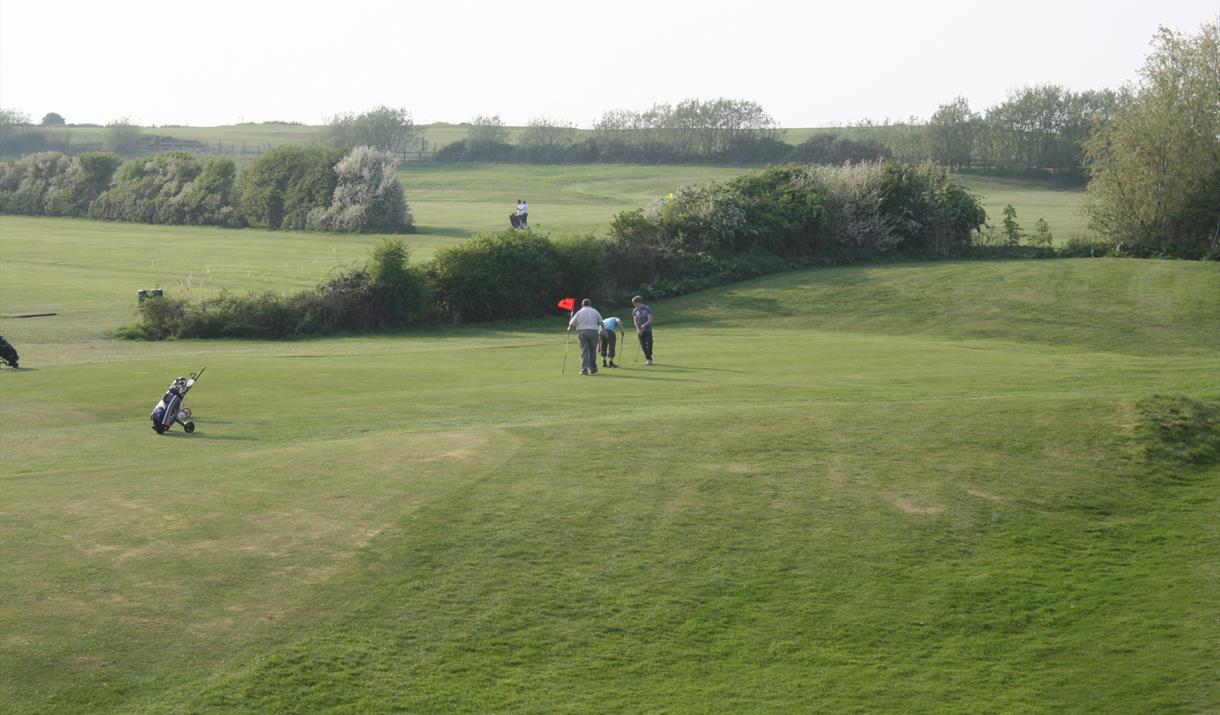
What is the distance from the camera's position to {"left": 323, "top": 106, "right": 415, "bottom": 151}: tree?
6152 inches

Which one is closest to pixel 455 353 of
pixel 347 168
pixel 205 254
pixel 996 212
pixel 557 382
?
pixel 557 382

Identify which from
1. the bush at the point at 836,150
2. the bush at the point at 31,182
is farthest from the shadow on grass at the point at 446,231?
the bush at the point at 836,150

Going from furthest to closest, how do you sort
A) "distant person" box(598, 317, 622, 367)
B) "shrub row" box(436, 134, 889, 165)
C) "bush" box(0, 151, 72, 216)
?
"shrub row" box(436, 134, 889, 165) → "bush" box(0, 151, 72, 216) → "distant person" box(598, 317, 622, 367)

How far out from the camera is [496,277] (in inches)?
1943

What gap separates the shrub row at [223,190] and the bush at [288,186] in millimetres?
67

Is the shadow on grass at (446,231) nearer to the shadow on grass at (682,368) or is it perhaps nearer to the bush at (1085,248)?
the bush at (1085,248)

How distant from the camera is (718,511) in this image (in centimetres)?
1705

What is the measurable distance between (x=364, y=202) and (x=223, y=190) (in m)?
14.9

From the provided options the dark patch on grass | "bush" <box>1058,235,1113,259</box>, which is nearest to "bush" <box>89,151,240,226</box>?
"bush" <box>1058,235,1113,259</box>

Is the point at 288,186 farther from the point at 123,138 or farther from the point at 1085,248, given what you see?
the point at 123,138

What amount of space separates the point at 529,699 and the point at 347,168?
239 feet

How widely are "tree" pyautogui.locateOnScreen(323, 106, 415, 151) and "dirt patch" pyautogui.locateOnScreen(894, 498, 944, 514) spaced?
144 m

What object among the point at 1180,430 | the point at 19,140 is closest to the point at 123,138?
the point at 19,140

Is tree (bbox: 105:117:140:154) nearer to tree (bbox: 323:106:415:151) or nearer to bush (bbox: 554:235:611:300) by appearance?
tree (bbox: 323:106:415:151)
